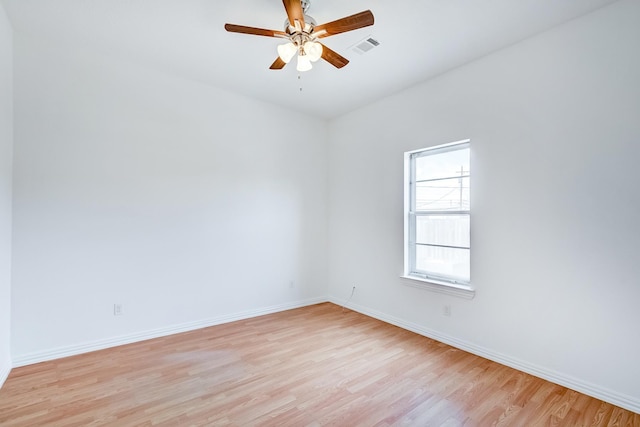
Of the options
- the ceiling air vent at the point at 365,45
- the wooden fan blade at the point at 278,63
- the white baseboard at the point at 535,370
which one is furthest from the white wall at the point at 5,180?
the white baseboard at the point at 535,370

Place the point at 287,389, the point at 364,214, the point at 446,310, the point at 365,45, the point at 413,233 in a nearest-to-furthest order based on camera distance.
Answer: the point at 287,389 → the point at 365,45 → the point at 446,310 → the point at 413,233 → the point at 364,214

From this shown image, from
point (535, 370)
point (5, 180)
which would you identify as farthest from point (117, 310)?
point (535, 370)

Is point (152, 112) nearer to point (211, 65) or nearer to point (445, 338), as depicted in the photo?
point (211, 65)

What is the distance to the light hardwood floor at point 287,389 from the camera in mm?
1981

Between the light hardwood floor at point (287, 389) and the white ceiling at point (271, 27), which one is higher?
the white ceiling at point (271, 27)

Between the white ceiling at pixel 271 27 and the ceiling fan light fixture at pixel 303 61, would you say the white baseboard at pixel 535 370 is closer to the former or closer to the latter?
the white ceiling at pixel 271 27

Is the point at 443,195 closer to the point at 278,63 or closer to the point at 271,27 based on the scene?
the point at 278,63

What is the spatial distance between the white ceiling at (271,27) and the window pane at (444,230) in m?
1.58

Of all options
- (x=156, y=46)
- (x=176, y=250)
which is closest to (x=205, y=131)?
(x=156, y=46)

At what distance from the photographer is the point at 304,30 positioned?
82.8 inches

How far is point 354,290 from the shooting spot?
4332 mm

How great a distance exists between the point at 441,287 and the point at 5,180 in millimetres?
4083

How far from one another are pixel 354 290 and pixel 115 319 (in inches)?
113

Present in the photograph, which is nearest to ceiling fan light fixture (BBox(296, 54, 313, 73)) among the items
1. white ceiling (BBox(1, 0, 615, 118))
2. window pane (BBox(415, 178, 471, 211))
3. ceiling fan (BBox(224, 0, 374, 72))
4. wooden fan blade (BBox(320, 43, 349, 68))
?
ceiling fan (BBox(224, 0, 374, 72))
